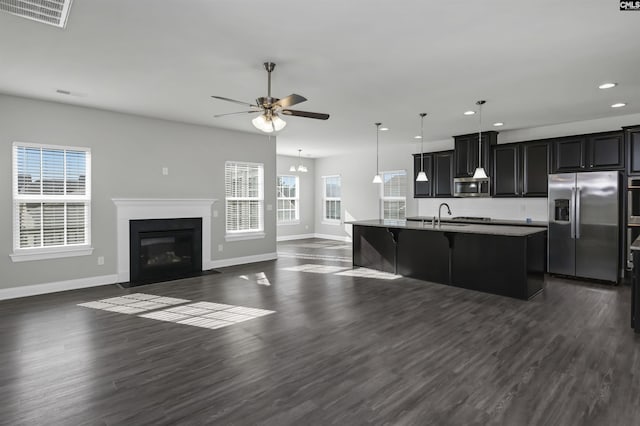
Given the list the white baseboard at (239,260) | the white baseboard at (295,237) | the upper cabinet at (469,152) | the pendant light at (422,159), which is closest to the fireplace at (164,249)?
the white baseboard at (239,260)

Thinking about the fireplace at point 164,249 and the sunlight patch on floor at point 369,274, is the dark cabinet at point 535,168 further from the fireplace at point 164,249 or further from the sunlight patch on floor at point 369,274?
the fireplace at point 164,249

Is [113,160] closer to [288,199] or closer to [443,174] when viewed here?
[288,199]

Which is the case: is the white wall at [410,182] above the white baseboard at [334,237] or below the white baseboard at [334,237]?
above

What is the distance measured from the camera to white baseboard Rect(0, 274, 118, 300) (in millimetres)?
4836

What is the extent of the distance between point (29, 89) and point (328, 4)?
14.2ft

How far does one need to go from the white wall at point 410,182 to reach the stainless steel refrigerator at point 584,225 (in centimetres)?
84

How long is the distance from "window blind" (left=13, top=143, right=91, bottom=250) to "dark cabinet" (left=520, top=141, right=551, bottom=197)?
7.67 metres

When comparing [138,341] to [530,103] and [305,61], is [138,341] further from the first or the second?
[530,103]

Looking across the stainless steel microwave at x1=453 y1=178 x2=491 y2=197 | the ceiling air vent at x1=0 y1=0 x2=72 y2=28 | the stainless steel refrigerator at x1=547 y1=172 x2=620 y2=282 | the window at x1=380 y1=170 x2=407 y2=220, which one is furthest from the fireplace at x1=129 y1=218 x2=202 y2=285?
the stainless steel refrigerator at x1=547 y1=172 x2=620 y2=282

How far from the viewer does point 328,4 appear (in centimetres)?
254

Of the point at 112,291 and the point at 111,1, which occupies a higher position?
the point at 111,1

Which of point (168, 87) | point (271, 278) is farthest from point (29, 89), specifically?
point (271, 278)

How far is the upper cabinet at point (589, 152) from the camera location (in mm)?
5664

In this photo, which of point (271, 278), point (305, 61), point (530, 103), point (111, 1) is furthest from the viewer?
point (271, 278)
